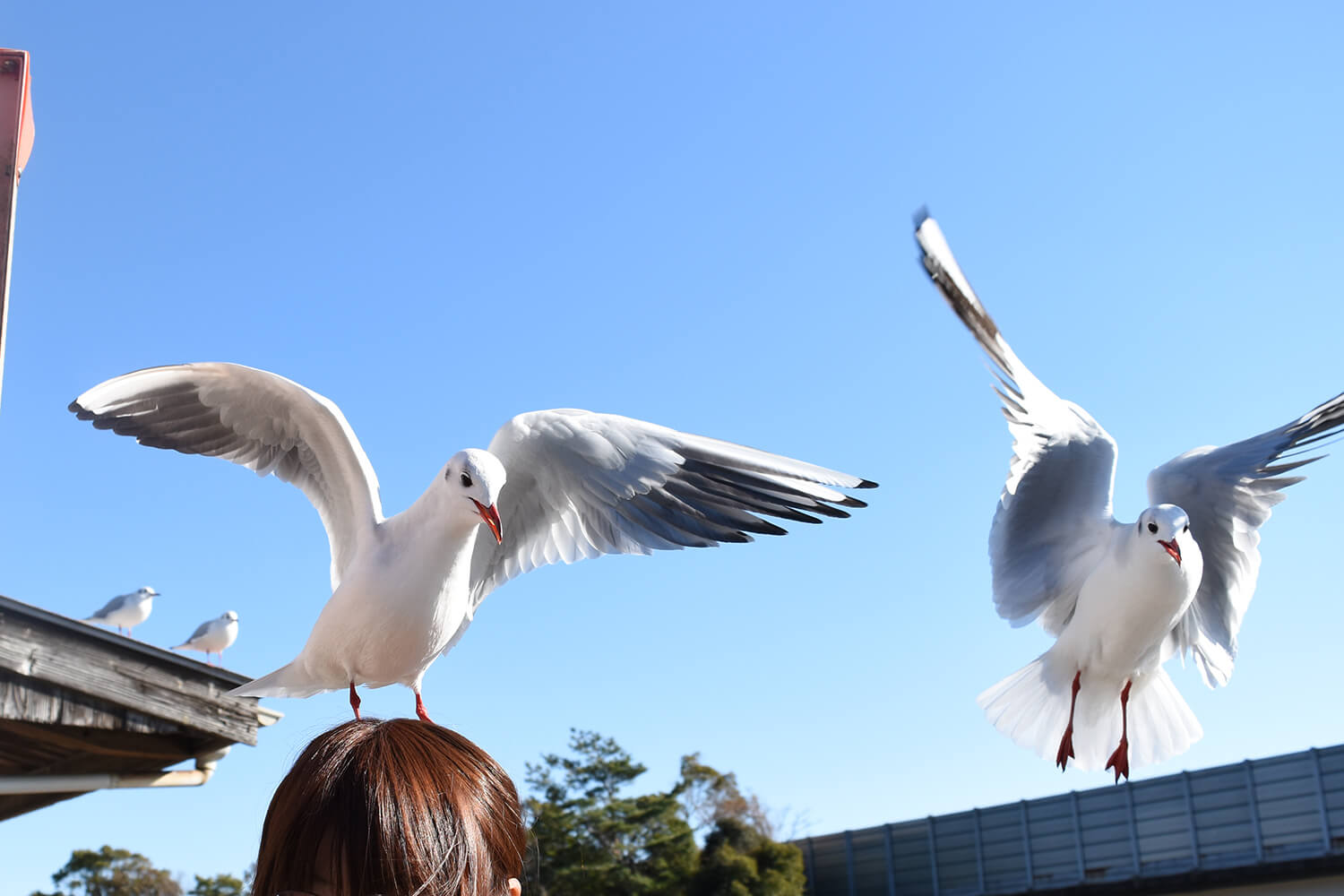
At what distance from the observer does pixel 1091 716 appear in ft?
16.2

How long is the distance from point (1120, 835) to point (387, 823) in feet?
41.5

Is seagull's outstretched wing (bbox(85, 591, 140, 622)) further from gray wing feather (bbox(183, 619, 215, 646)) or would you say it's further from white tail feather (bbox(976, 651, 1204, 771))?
white tail feather (bbox(976, 651, 1204, 771))

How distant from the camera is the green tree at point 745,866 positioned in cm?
1430

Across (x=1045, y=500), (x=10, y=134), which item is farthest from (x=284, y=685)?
(x=1045, y=500)

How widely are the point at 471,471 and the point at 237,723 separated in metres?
1.99

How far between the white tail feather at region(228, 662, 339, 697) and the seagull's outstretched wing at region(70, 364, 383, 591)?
0.88 feet

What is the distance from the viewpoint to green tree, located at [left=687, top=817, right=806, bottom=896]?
14305 mm

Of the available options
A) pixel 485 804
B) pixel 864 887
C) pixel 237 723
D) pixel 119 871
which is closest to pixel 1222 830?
pixel 864 887

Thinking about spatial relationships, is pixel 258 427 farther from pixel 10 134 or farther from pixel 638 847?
pixel 638 847

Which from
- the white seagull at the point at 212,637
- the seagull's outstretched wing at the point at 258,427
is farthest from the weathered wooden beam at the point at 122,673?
the white seagull at the point at 212,637

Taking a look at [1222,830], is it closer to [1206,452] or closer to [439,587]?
[1206,452]

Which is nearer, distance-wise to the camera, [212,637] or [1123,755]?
[1123,755]

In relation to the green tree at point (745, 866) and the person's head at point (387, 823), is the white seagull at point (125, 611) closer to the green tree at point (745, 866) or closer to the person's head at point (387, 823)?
the green tree at point (745, 866)

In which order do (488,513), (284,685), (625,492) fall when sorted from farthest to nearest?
(625,492) < (284,685) < (488,513)
